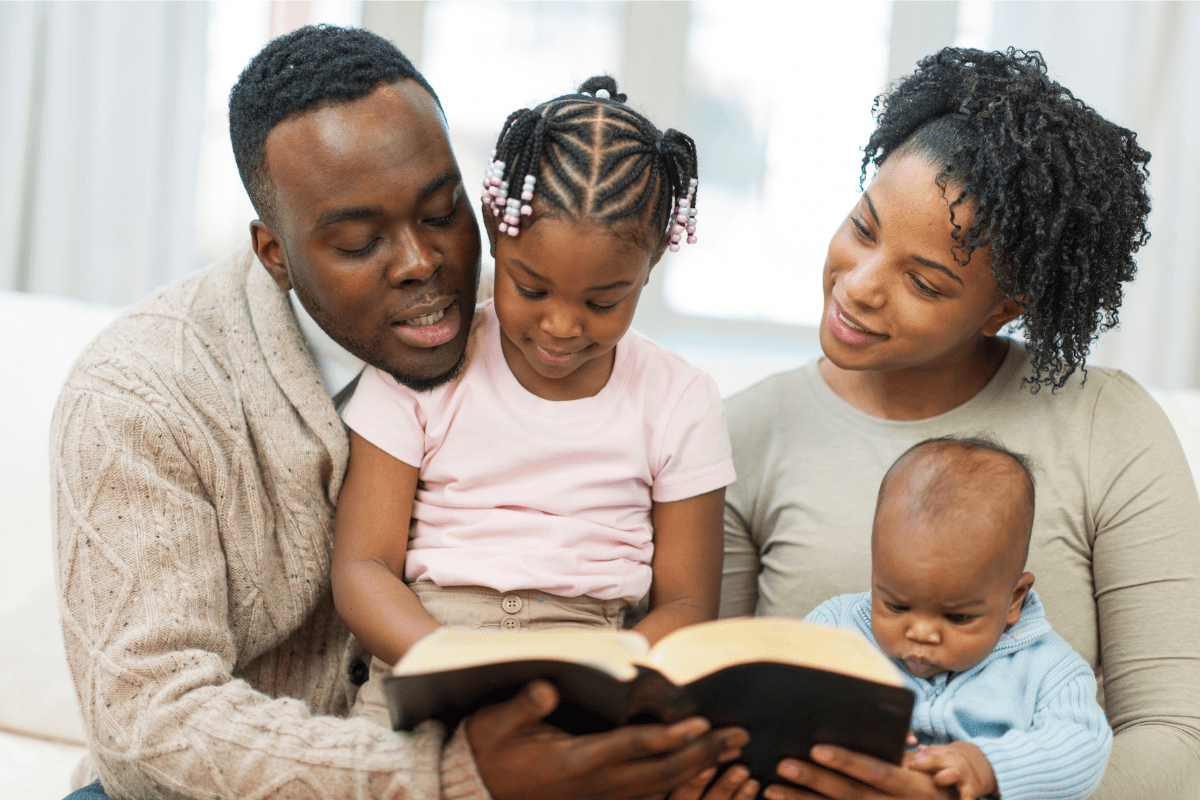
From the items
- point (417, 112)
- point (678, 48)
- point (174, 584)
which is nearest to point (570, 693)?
point (174, 584)

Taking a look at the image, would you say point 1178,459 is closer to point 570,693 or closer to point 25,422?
point 570,693

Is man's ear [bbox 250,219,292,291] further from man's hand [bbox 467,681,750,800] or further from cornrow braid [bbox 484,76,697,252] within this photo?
man's hand [bbox 467,681,750,800]

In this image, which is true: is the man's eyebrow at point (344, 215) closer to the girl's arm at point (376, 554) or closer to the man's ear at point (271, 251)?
the man's ear at point (271, 251)

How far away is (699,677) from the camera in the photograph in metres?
0.95

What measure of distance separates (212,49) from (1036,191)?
112 inches

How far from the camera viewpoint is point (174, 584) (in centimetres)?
125

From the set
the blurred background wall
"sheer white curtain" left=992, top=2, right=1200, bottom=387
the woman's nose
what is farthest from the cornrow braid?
"sheer white curtain" left=992, top=2, right=1200, bottom=387

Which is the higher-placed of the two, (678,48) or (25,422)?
(678,48)

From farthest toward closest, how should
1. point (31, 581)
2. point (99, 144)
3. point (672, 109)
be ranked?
point (672, 109), point (99, 144), point (31, 581)

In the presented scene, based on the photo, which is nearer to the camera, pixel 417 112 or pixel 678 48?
pixel 417 112

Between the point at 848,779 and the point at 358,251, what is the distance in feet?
2.84

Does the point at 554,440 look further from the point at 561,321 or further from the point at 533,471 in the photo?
the point at 561,321

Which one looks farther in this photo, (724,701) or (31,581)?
(31,581)

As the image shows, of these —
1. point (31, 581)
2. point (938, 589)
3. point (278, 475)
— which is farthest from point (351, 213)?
point (31, 581)
